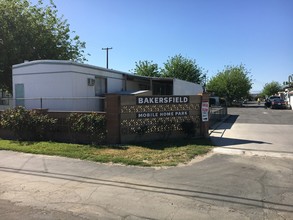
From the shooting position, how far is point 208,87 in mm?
61031

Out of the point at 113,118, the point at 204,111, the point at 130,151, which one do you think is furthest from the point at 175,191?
the point at 204,111

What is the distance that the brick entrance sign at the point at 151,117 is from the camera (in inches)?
459

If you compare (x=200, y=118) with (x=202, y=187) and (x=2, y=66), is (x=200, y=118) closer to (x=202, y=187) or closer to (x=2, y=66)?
(x=202, y=187)

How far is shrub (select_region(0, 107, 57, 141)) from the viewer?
12.7 metres

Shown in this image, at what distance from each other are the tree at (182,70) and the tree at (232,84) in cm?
698

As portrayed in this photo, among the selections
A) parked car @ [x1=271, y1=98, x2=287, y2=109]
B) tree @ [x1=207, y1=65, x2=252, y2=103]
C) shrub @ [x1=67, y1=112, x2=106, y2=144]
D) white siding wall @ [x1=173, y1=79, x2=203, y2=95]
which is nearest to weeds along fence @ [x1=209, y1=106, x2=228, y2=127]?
white siding wall @ [x1=173, y1=79, x2=203, y2=95]

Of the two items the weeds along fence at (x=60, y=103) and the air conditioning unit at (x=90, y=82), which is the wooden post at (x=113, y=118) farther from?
the air conditioning unit at (x=90, y=82)

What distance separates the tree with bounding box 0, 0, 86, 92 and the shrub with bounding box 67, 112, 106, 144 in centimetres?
1295

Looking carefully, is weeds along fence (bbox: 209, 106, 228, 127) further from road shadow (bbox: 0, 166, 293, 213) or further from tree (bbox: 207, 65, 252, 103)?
tree (bbox: 207, 65, 252, 103)

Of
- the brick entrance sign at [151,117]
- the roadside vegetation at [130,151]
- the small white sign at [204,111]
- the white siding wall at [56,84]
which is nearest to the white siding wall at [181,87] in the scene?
the white siding wall at [56,84]

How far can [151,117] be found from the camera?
12.5 metres

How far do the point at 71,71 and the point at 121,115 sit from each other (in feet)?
14.6

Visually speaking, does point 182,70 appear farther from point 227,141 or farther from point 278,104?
point 227,141

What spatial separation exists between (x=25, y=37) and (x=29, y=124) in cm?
1282
